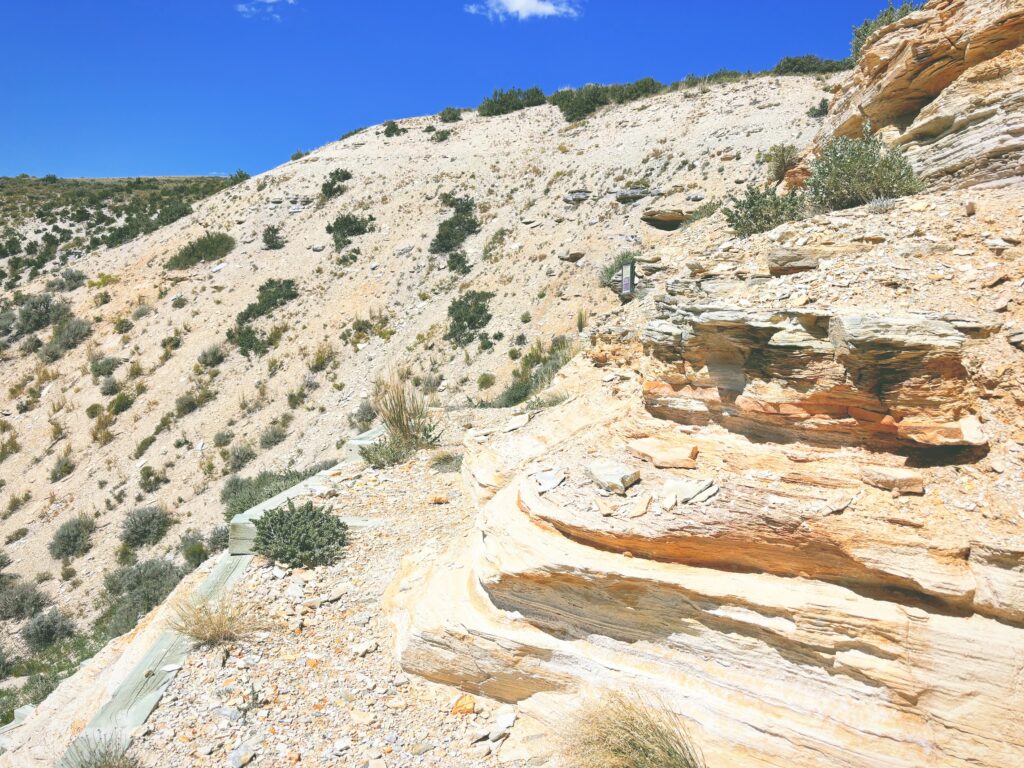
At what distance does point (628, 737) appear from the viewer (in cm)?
359

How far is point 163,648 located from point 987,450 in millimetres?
6660

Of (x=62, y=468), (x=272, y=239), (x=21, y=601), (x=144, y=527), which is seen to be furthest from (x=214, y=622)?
(x=272, y=239)

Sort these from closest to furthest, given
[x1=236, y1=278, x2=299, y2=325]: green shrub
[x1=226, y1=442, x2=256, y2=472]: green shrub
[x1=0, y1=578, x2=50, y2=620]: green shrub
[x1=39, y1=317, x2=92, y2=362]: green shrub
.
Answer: [x1=0, y1=578, x2=50, y2=620]: green shrub, [x1=226, y1=442, x2=256, y2=472]: green shrub, [x1=39, y1=317, x2=92, y2=362]: green shrub, [x1=236, y1=278, x2=299, y2=325]: green shrub

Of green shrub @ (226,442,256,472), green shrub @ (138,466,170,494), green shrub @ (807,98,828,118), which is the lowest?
green shrub @ (138,466,170,494)

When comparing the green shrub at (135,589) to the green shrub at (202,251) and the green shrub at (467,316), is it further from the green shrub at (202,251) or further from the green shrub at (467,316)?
the green shrub at (202,251)

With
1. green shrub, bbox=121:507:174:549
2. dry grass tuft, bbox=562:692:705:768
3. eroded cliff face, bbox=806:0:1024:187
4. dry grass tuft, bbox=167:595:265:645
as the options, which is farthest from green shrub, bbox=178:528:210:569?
eroded cliff face, bbox=806:0:1024:187

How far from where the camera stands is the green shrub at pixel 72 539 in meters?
14.2

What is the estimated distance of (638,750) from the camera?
3510 mm

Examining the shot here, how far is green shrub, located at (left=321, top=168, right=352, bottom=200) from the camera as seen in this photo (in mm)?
29750

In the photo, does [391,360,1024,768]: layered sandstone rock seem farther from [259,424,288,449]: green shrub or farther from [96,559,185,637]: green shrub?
[259,424,288,449]: green shrub

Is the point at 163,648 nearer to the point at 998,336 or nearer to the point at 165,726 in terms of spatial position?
the point at 165,726

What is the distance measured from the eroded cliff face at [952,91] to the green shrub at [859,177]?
13.1 inches

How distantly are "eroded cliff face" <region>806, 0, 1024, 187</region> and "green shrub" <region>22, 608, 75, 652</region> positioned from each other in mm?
16234

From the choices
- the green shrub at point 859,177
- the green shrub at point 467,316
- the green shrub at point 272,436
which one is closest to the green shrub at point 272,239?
the green shrub at point 467,316
